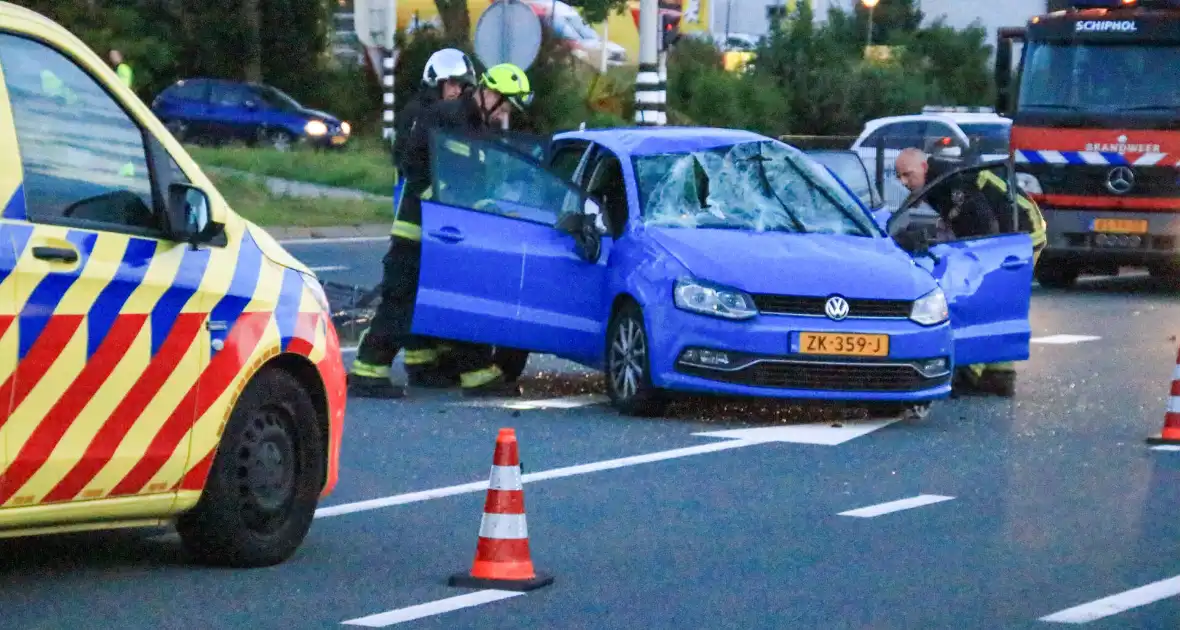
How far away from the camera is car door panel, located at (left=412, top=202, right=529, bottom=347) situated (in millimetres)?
13648

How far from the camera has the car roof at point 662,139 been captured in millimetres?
13945

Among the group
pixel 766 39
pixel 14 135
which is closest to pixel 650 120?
pixel 14 135

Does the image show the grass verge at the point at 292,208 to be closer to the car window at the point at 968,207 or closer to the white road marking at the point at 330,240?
the white road marking at the point at 330,240

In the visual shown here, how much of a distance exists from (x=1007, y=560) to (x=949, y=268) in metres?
5.43

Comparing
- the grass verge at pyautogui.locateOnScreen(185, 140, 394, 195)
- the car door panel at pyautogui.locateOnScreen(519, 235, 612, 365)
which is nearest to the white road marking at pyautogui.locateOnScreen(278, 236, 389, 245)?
the grass verge at pyautogui.locateOnScreen(185, 140, 394, 195)

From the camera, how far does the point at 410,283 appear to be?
14.0 m

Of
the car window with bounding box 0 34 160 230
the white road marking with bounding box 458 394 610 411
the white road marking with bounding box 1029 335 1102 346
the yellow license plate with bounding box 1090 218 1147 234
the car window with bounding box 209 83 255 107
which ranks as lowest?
the car window with bounding box 209 83 255 107

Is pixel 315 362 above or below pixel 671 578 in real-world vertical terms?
above

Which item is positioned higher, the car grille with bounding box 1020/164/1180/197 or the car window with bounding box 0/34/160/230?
the car window with bounding box 0/34/160/230

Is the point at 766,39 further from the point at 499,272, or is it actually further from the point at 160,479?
the point at 160,479

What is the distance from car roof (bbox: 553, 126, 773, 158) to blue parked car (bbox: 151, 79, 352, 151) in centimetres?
2904

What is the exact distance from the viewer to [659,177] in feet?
44.9

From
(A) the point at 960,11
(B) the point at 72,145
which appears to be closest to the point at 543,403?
(B) the point at 72,145

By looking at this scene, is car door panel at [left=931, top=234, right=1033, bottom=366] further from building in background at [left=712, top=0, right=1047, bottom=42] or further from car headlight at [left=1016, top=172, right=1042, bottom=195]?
building in background at [left=712, top=0, right=1047, bottom=42]
